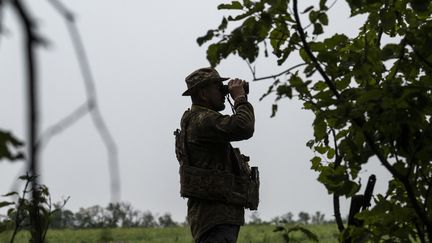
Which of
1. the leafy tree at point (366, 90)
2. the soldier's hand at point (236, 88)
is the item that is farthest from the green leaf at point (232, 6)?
the soldier's hand at point (236, 88)

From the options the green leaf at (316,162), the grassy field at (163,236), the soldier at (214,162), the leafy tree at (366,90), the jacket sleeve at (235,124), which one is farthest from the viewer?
the grassy field at (163,236)

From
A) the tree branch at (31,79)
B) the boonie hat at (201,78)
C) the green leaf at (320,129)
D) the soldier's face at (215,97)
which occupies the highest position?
the boonie hat at (201,78)

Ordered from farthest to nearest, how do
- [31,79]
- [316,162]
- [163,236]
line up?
[163,236] → [316,162] → [31,79]

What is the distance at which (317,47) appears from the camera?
113 inches

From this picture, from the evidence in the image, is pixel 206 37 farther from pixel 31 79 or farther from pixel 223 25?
pixel 31 79

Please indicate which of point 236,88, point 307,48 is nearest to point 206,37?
point 307,48

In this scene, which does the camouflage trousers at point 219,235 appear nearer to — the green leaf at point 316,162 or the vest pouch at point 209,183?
the vest pouch at point 209,183

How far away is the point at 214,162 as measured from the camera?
4.23 metres

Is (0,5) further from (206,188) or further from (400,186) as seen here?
(206,188)

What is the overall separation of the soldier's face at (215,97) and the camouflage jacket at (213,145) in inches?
3.9

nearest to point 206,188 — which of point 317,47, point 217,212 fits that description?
point 217,212

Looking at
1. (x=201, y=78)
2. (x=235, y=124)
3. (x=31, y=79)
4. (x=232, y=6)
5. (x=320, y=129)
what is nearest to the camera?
(x=31, y=79)

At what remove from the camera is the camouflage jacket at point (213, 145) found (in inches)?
158

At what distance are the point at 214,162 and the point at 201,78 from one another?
600 millimetres
